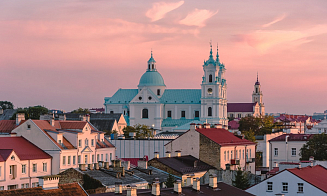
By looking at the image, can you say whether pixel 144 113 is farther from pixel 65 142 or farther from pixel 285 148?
pixel 65 142

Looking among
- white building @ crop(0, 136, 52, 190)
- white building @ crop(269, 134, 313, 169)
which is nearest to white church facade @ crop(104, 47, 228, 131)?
white building @ crop(269, 134, 313, 169)

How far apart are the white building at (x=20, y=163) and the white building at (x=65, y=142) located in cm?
90

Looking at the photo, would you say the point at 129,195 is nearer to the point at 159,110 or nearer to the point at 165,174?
the point at 165,174

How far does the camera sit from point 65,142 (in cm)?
6638

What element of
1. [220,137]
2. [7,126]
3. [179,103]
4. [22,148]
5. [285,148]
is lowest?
[285,148]

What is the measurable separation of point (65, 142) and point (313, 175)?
2792 cm

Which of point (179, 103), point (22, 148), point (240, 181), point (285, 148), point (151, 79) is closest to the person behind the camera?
point (240, 181)

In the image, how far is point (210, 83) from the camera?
188 m

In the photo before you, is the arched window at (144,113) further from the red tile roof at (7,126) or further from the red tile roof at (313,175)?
the red tile roof at (313,175)

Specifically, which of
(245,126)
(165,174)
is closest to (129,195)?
(165,174)

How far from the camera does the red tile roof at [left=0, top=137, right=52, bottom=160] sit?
58963 mm

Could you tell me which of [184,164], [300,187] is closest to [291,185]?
[300,187]

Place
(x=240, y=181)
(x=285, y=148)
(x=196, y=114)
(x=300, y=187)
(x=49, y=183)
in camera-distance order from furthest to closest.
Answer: (x=196, y=114) → (x=285, y=148) → (x=240, y=181) → (x=300, y=187) → (x=49, y=183)

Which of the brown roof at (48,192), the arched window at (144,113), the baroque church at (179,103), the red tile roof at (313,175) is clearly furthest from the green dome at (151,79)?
the brown roof at (48,192)
